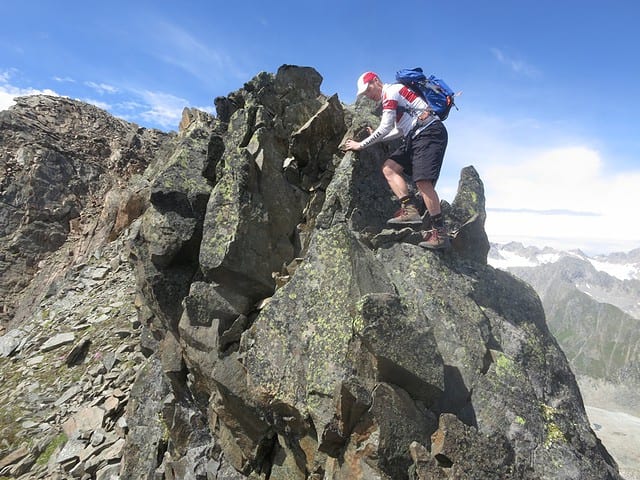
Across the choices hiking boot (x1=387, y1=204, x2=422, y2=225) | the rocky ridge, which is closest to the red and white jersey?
the rocky ridge

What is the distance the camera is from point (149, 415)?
17984 mm

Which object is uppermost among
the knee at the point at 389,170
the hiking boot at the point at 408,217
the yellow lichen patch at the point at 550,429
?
the knee at the point at 389,170

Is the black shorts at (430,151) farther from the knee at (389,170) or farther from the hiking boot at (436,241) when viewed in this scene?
the hiking boot at (436,241)

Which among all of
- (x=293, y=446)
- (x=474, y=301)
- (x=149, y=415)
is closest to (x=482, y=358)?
(x=474, y=301)

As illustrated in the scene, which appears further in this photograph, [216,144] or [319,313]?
[216,144]

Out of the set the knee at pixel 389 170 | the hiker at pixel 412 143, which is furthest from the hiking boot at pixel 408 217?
the knee at pixel 389 170

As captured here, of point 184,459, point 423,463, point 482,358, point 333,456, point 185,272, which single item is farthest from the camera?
point 185,272

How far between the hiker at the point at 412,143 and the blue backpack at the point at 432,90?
0.25m

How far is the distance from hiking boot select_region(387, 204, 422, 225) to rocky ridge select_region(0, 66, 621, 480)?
1.60ft

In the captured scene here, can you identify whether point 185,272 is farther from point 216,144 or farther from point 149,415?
point 149,415

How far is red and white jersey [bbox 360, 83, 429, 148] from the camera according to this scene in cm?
1323

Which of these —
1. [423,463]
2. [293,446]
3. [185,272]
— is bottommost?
[293,446]

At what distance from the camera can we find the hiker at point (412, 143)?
1308 centimetres

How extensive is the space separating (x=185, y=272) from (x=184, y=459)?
25.3ft
